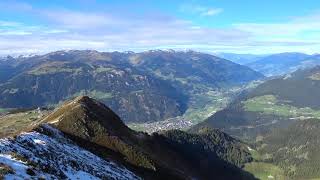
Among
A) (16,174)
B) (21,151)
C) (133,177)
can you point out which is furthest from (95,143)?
(16,174)

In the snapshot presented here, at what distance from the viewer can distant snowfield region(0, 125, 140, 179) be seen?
234 feet

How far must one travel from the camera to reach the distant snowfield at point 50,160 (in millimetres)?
71375

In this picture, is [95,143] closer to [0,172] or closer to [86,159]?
[86,159]

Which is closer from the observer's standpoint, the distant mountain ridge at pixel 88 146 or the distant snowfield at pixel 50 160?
the distant snowfield at pixel 50 160

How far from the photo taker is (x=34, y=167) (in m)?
74.3

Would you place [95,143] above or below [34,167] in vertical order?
below

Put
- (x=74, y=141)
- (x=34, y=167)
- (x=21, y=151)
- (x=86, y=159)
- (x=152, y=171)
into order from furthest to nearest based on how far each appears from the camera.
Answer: (x=152, y=171), (x=74, y=141), (x=86, y=159), (x=21, y=151), (x=34, y=167)

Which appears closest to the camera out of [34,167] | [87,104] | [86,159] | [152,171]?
[34,167]

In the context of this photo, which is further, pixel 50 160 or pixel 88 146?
pixel 88 146

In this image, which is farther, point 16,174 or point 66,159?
point 66,159

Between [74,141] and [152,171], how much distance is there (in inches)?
980

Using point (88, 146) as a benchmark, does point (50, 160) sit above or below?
above

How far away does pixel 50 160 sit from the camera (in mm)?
86562

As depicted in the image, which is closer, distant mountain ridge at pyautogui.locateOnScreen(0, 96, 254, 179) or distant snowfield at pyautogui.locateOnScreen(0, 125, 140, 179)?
distant snowfield at pyautogui.locateOnScreen(0, 125, 140, 179)
